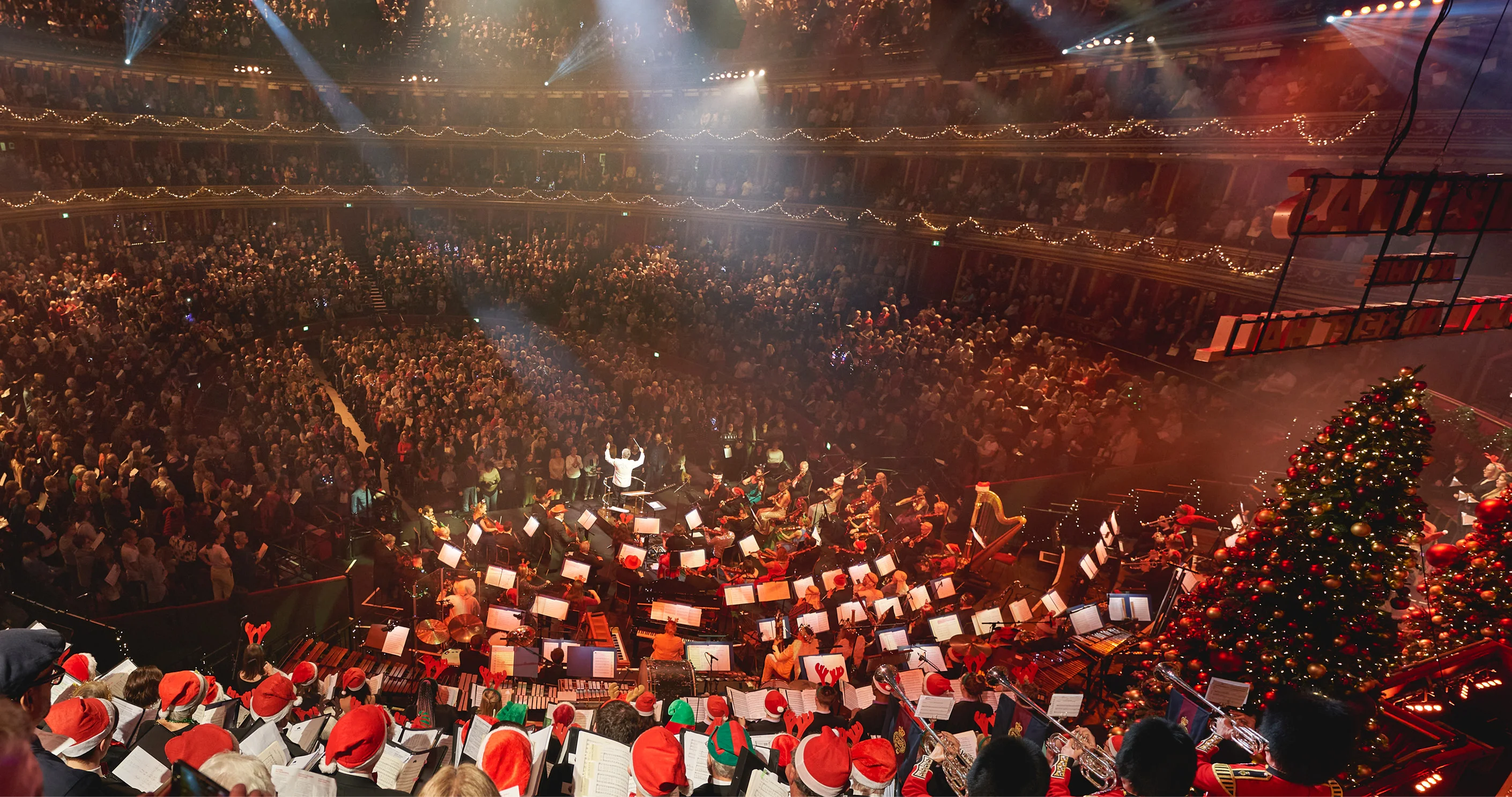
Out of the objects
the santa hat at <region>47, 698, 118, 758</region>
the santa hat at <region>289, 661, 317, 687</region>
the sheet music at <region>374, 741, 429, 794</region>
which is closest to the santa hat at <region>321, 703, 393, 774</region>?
the sheet music at <region>374, 741, 429, 794</region>

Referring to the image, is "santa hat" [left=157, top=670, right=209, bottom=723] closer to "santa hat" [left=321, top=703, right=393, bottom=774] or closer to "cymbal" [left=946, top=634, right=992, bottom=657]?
"santa hat" [left=321, top=703, right=393, bottom=774]

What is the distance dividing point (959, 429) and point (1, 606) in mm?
15320

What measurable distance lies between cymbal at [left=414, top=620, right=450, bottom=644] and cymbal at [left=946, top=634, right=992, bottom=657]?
6.67 metres

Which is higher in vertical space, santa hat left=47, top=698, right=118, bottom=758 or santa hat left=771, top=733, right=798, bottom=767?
santa hat left=47, top=698, right=118, bottom=758

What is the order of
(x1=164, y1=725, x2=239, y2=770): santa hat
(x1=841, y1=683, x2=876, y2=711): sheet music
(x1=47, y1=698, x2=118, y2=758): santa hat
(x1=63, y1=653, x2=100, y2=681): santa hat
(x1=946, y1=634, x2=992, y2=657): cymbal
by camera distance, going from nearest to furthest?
1. (x1=164, y1=725, x2=239, y2=770): santa hat
2. (x1=47, y1=698, x2=118, y2=758): santa hat
3. (x1=63, y1=653, x2=100, y2=681): santa hat
4. (x1=841, y1=683, x2=876, y2=711): sheet music
5. (x1=946, y1=634, x2=992, y2=657): cymbal

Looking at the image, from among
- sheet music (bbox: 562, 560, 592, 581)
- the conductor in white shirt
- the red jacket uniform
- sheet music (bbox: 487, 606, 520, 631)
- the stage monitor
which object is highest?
the red jacket uniform

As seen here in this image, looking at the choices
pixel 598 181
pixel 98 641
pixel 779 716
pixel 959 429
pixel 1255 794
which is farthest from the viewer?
pixel 598 181

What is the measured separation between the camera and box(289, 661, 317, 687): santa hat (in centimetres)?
671

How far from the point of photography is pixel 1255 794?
4.55m

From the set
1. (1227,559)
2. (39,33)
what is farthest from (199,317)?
(1227,559)

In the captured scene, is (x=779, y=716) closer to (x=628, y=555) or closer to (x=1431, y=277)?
(x=628, y=555)

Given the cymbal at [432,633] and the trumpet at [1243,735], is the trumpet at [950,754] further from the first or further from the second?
the cymbal at [432,633]

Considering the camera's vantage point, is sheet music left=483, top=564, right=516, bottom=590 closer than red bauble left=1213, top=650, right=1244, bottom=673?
No

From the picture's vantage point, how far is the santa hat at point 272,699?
5.61 metres
